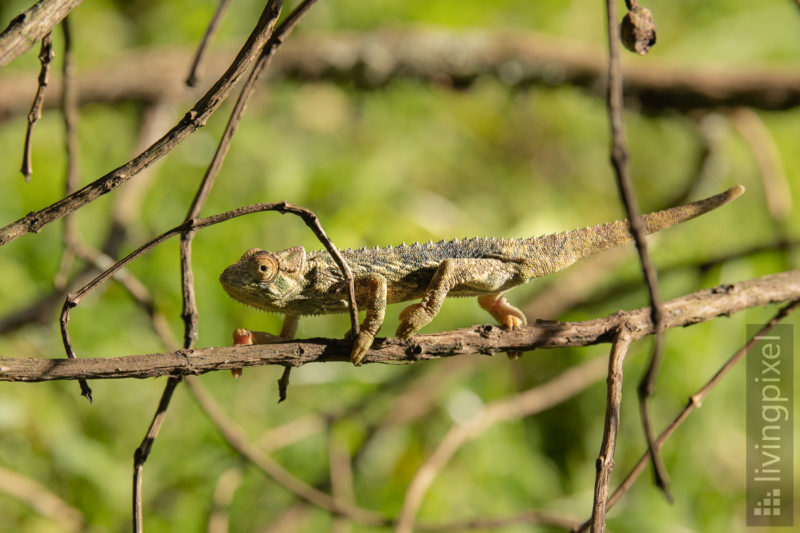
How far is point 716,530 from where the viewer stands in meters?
2.72

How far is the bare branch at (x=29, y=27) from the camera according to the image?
76 centimetres

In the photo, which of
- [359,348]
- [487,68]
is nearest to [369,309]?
[359,348]

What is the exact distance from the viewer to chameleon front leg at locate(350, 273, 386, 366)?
1.09 metres

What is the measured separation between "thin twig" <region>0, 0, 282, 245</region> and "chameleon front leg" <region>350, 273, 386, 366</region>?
0.42m

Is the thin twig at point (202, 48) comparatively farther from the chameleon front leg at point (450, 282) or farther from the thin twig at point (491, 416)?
the thin twig at point (491, 416)

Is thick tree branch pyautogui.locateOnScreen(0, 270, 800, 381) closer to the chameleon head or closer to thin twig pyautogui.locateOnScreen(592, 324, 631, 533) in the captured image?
thin twig pyautogui.locateOnScreen(592, 324, 631, 533)

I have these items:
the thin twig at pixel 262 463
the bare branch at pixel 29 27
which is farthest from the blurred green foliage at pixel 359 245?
the bare branch at pixel 29 27

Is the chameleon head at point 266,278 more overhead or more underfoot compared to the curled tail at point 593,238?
more underfoot

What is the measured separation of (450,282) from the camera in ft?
4.34

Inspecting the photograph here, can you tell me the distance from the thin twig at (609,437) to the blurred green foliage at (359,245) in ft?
4.49

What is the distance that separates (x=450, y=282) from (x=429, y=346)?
0.28 meters

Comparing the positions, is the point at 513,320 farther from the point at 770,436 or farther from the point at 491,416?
the point at 770,436

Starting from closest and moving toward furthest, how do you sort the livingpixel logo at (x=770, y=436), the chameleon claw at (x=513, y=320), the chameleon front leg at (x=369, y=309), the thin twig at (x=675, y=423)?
1. the thin twig at (x=675, y=423)
2. the chameleon front leg at (x=369, y=309)
3. the chameleon claw at (x=513, y=320)
4. the livingpixel logo at (x=770, y=436)

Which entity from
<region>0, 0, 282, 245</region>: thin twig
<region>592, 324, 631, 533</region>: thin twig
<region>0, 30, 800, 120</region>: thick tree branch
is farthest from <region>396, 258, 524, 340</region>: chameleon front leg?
<region>0, 30, 800, 120</region>: thick tree branch
